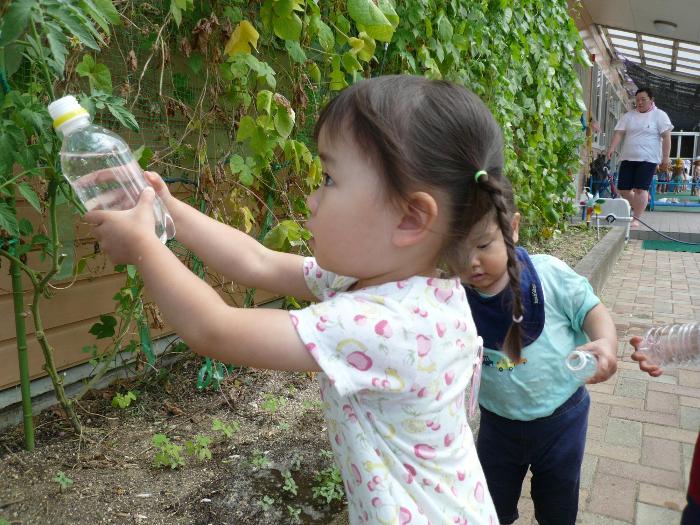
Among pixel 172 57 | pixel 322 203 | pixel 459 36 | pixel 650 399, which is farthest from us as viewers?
pixel 459 36

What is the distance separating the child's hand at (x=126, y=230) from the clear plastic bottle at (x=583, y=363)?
1.09 metres

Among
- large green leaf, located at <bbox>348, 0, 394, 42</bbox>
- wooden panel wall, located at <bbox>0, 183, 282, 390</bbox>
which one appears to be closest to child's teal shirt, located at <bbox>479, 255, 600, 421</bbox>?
large green leaf, located at <bbox>348, 0, 394, 42</bbox>

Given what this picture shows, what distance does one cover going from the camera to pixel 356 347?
1.06 meters

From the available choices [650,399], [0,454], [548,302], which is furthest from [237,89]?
[650,399]

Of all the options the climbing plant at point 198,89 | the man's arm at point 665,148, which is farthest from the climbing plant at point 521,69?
the man's arm at point 665,148

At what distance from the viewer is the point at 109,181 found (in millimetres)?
1300

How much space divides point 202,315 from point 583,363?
40.8 inches

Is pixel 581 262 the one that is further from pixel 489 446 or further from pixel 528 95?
pixel 489 446

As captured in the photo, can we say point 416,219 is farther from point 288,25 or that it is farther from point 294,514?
point 288,25

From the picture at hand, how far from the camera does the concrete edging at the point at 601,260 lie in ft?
18.9

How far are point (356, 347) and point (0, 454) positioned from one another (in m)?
1.82

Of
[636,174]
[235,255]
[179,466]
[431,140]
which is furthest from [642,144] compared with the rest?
[431,140]

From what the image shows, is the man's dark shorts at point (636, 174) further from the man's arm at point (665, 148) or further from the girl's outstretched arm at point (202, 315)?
the girl's outstretched arm at point (202, 315)

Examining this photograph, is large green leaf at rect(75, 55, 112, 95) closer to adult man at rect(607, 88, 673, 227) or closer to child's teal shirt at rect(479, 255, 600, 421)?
child's teal shirt at rect(479, 255, 600, 421)
